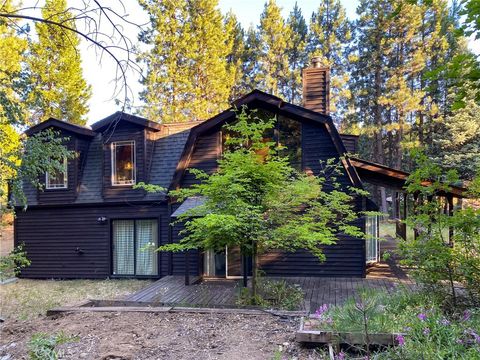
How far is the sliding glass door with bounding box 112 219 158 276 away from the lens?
9.74 meters

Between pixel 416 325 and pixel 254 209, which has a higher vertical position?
pixel 254 209

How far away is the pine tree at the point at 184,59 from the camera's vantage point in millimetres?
18653

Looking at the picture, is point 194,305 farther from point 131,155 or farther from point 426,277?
point 131,155

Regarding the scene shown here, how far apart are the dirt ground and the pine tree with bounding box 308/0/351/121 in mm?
21315

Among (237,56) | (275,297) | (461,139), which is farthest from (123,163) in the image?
(461,139)

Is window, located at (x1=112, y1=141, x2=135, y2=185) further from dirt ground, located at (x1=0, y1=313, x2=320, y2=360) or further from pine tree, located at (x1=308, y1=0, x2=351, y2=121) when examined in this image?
pine tree, located at (x1=308, y1=0, x2=351, y2=121)

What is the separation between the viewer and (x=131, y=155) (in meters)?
10.0

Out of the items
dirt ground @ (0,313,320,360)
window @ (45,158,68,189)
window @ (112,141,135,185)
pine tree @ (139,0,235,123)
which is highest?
pine tree @ (139,0,235,123)

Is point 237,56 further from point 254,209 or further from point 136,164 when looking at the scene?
point 254,209

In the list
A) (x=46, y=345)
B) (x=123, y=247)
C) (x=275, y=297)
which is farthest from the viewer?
(x=123, y=247)

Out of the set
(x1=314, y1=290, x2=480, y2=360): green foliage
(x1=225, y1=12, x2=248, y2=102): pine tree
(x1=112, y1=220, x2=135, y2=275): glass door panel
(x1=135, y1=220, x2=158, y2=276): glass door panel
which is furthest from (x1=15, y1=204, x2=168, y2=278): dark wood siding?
(x1=225, y1=12, x2=248, y2=102): pine tree

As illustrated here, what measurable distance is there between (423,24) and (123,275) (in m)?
22.4

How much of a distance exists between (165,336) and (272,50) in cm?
2240

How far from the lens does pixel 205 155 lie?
367 inches
